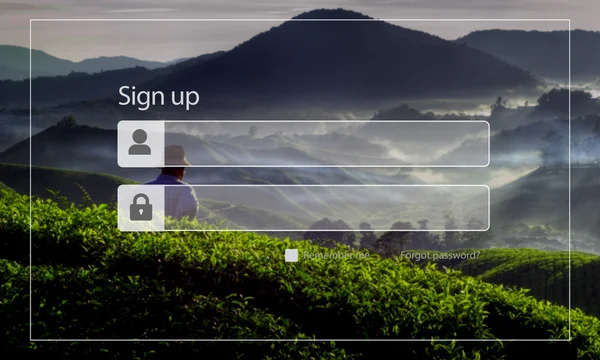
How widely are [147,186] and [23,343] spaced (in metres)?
1.21

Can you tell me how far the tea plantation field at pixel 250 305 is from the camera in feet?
12.6

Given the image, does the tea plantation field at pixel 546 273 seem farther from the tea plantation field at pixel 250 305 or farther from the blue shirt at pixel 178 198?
the blue shirt at pixel 178 198

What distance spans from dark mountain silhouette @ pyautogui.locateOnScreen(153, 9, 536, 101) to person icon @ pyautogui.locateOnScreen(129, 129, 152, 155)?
30 centimetres

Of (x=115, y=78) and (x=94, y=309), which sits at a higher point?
(x=115, y=78)

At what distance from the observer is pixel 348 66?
3875 millimetres

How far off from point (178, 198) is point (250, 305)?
802 mm

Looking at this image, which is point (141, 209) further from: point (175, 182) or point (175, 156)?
point (175, 156)

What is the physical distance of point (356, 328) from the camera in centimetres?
389

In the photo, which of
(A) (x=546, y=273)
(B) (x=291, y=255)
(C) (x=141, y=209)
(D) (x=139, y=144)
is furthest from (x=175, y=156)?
(A) (x=546, y=273)

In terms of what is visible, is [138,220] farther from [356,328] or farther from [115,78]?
[356,328]

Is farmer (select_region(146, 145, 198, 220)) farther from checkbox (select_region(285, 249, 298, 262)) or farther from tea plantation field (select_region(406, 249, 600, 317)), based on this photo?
tea plantation field (select_region(406, 249, 600, 317))

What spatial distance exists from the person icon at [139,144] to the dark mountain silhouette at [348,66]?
11.6 inches

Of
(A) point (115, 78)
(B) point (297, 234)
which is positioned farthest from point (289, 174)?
(A) point (115, 78)

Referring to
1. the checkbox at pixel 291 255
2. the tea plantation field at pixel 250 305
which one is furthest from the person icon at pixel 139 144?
the checkbox at pixel 291 255
